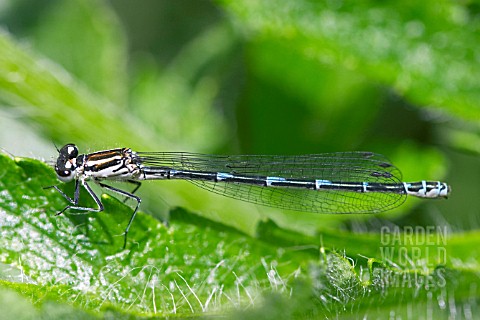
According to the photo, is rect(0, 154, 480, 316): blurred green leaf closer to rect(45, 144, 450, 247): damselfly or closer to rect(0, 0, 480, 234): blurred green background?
rect(0, 0, 480, 234): blurred green background

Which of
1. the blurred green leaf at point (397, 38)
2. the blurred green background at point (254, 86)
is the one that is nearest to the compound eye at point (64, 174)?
the blurred green background at point (254, 86)

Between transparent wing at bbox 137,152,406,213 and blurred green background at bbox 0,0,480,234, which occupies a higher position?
blurred green background at bbox 0,0,480,234

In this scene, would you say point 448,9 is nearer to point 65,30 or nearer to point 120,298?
point 120,298

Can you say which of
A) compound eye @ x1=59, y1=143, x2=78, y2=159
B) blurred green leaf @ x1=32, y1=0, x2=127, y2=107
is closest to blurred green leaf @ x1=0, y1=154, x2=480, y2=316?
compound eye @ x1=59, y1=143, x2=78, y2=159

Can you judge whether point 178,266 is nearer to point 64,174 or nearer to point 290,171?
point 64,174

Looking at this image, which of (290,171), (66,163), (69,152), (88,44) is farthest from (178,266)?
(88,44)

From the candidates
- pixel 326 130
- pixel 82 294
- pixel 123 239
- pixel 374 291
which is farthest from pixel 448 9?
pixel 82 294
